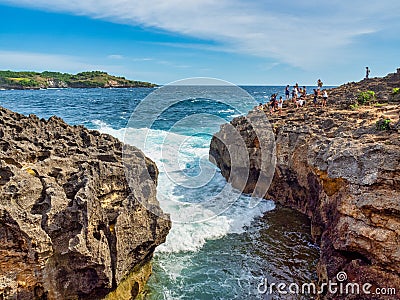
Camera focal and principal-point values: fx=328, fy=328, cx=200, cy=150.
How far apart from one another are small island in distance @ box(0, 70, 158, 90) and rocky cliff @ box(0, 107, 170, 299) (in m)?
143

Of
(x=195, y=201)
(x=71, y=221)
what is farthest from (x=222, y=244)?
(x=71, y=221)

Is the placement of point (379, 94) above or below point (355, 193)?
above

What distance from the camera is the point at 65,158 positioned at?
938 centimetres

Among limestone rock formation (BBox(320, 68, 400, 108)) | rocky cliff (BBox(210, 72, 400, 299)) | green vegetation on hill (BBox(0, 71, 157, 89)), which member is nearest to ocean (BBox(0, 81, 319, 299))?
rocky cliff (BBox(210, 72, 400, 299))

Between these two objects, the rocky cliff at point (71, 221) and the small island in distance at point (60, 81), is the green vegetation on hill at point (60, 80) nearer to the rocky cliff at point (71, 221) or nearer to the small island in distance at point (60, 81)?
the small island in distance at point (60, 81)

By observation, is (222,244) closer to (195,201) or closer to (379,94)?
(195,201)

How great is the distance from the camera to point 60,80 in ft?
513

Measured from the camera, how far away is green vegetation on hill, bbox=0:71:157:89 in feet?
438

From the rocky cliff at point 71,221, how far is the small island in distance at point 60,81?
468 ft

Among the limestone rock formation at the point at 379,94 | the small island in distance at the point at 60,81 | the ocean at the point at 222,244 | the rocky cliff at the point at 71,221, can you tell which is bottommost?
the ocean at the point at 222,244

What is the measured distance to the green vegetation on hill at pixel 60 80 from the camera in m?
134

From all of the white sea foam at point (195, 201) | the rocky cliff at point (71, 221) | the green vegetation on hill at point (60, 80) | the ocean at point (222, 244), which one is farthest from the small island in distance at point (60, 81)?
the rocky cliff at point (71, 221)

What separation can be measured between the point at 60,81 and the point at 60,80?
689 millimetres

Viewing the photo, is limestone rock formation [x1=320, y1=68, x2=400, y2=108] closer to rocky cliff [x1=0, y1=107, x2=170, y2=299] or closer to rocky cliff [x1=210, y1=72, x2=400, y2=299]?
rocky cliff [x1=210, y1=72, x2=400, y2=299]
